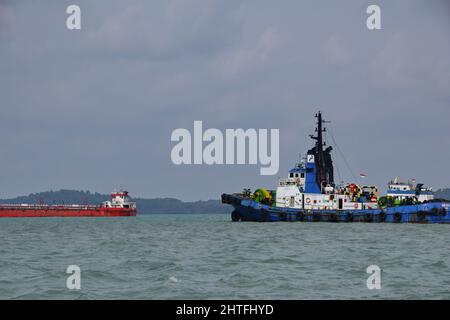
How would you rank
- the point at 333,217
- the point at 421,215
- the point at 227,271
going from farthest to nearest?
1. the point at 333,217
2. the point at 421,215
3. the point at 227,271

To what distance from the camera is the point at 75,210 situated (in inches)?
6949

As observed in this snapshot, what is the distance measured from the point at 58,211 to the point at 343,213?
98.9 m

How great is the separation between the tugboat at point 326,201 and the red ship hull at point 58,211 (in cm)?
8168

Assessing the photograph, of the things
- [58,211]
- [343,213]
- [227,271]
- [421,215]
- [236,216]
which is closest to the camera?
[227,271]

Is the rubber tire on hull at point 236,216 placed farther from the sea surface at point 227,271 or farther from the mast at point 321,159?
the sea surface at point 227,271

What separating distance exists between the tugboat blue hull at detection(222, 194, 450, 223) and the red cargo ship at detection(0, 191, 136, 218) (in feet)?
273

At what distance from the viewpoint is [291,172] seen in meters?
94.8

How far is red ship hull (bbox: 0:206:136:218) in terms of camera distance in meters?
169

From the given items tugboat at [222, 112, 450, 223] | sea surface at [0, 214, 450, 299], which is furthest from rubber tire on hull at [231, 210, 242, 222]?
sea surface at [0, 214, 450, 299]

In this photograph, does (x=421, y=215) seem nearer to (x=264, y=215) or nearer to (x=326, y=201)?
(x=326, y=201)

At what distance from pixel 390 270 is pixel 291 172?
2417 inches

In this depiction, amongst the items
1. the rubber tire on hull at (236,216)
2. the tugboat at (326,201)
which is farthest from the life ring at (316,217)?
the rubber tire on hull at (236,216)

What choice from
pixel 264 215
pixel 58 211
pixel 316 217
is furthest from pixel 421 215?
pixel 58 211

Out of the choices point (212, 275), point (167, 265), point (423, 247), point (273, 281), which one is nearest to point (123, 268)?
point (167, 265)
